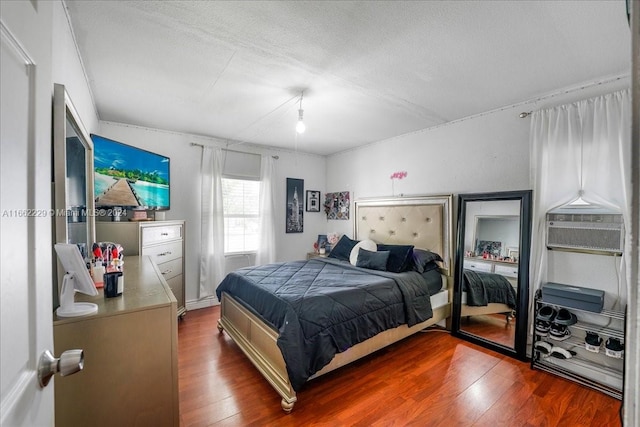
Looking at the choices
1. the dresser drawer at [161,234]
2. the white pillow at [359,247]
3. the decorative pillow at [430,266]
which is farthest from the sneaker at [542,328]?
the dresser drawer at [161,234]

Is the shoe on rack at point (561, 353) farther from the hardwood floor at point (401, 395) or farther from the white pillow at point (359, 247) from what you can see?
the white pillow at point (359, 247)

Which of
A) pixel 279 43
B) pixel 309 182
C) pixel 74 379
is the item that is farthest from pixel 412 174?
pixel 74 379

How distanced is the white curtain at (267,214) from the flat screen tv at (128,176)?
4.38 ft

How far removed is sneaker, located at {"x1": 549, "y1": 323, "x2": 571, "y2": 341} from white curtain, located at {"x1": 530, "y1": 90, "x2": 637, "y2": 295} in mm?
326

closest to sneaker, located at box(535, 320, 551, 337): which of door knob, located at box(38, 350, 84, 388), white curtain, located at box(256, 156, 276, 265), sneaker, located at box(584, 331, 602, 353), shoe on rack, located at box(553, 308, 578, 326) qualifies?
shoe on rack, located at box(553, 308, 578, 326)

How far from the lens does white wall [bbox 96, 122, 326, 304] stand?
11.2 ft

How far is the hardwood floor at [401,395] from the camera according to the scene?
5.96 ft

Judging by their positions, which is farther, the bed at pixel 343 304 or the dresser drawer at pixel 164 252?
the dresser drawer at pixel 164 252

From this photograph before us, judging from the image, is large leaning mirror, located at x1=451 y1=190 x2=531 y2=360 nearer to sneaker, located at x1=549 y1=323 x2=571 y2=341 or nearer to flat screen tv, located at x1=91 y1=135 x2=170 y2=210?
sneaker, located at x1=549 y1=323 x2=571 y2=341

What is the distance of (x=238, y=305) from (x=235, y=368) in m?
0.55

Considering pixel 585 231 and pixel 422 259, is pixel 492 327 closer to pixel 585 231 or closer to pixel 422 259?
pixel 422 259

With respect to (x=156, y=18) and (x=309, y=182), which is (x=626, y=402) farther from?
(x=309, y=182)

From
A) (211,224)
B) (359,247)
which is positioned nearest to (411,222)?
(359,247)

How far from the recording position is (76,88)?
6.11ft
